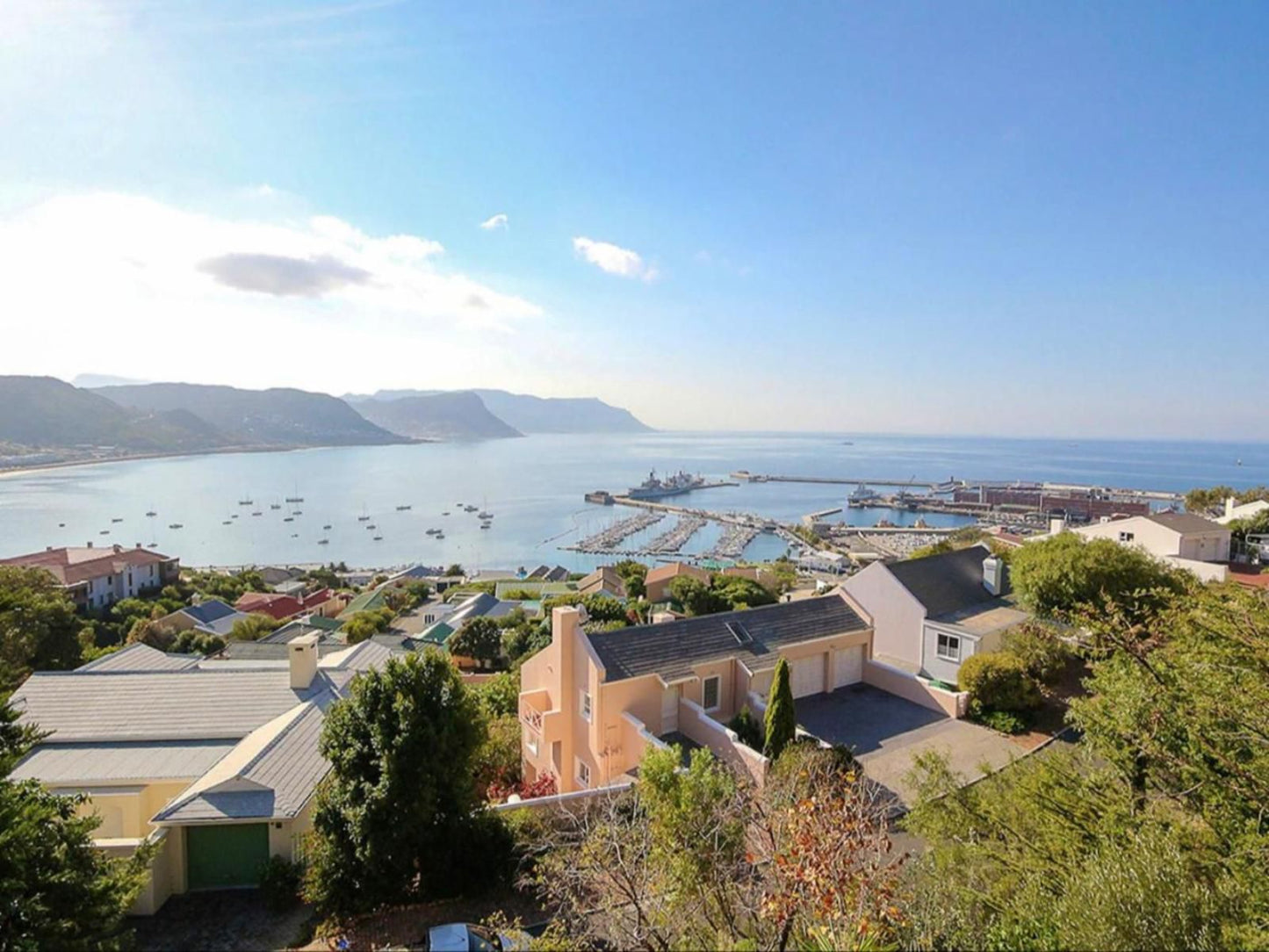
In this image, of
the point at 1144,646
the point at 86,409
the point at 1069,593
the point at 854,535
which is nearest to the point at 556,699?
the point at 1144,646

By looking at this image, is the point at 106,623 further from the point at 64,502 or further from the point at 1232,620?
the point at 64,502

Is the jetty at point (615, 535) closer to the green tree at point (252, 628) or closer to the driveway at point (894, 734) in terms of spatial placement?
the green tree at point (252, 628)

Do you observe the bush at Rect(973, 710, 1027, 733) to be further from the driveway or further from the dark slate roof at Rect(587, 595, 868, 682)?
the dark slate roof at Rect(587, 595, 868, 682)

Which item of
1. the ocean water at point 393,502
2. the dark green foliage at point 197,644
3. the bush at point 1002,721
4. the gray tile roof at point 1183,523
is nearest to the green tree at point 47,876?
the bush at point 1002,721

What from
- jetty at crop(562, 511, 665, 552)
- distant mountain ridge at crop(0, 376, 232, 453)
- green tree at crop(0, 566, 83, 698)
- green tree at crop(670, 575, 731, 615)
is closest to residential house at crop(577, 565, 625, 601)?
green tree at crop(670, 575, 731, 615)

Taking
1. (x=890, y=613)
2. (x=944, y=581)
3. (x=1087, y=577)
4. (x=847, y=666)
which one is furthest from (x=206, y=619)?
(x=1087, y=577)

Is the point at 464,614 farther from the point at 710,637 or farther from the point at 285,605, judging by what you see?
the point at 710,637

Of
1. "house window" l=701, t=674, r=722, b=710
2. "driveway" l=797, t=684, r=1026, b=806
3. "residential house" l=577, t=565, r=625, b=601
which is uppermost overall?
"house window" l=701, t=674, r=722, b=710
